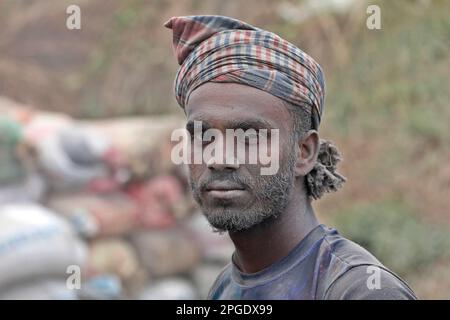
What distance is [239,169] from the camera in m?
1.92

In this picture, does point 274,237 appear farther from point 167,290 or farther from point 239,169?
point 167,290

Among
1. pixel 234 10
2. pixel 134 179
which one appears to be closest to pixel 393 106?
pixel 234 10

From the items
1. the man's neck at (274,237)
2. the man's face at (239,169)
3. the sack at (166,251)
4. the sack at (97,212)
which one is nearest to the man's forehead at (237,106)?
the man's face at (239,169)

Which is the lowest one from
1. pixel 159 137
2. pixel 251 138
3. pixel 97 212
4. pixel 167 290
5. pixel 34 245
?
pixel 167 290

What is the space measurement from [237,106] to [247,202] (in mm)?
212

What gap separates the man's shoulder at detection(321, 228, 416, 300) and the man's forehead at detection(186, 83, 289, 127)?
331 mm

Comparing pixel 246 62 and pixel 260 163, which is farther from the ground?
pixel 246 62

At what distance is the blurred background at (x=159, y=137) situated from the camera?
20.3 ft

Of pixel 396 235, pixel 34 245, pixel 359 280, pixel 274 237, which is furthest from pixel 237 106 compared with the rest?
pixel 396 235

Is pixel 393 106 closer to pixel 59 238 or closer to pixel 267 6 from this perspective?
pixel 267 6

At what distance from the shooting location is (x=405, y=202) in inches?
267

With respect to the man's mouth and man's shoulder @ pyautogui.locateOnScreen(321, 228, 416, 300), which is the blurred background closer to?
the man's mouth

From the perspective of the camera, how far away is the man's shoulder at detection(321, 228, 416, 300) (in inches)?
68.5

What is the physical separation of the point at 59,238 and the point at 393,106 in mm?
2803
